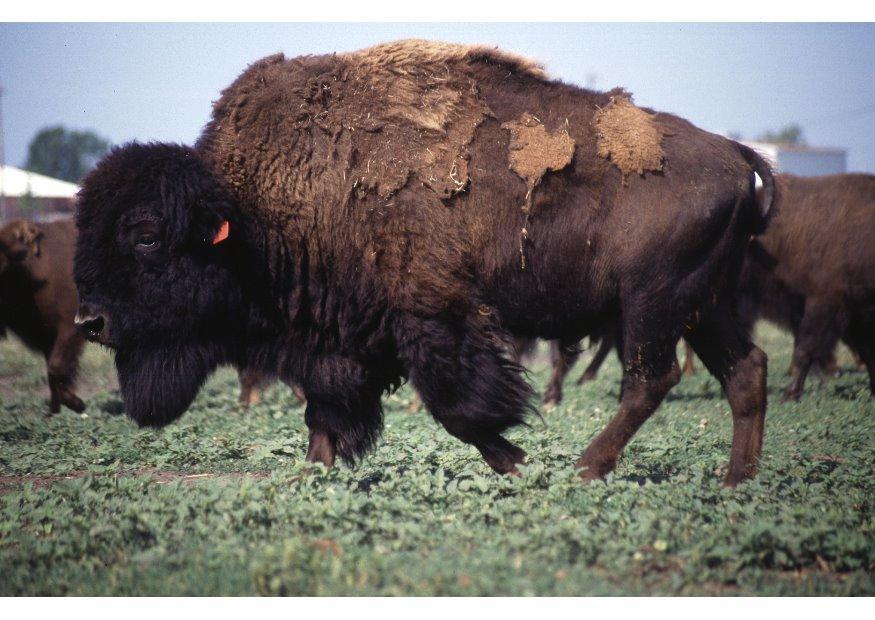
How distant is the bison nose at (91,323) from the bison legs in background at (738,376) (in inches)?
132

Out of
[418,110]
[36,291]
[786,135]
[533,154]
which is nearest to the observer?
[533,154]

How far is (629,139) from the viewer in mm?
5016

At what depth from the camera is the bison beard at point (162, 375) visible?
207 inches

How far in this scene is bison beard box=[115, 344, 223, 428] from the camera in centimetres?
526

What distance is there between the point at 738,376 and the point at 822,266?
227 inches

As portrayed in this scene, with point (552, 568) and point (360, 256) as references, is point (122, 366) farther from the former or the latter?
point (552, 568)

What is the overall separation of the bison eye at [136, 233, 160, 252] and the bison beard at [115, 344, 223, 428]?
60cm

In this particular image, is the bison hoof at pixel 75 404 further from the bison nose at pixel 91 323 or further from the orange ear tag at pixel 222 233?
the orange ear tag at pixel 222 233

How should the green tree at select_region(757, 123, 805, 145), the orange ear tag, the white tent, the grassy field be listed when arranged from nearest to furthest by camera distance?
the grassy field, the orange ear tag, the white tent, the green tree at select_region(757, 123, 805, 145)

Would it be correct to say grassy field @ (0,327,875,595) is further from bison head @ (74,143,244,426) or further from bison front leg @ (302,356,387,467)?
bison head @ (74,143,244,426)

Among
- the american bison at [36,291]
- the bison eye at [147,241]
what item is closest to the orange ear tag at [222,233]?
the bison eye at [147,241]

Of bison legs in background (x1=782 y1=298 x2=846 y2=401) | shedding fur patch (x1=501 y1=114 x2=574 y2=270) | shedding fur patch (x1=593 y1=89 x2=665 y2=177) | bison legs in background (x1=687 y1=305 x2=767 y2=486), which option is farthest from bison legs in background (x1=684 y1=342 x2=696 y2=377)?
shedding fur patch (x1=501 y1=114 x2=574 y2=270)

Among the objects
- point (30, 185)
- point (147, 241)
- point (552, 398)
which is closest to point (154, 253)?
point (147, 241)

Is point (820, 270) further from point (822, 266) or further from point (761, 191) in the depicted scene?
point (761, 191)
